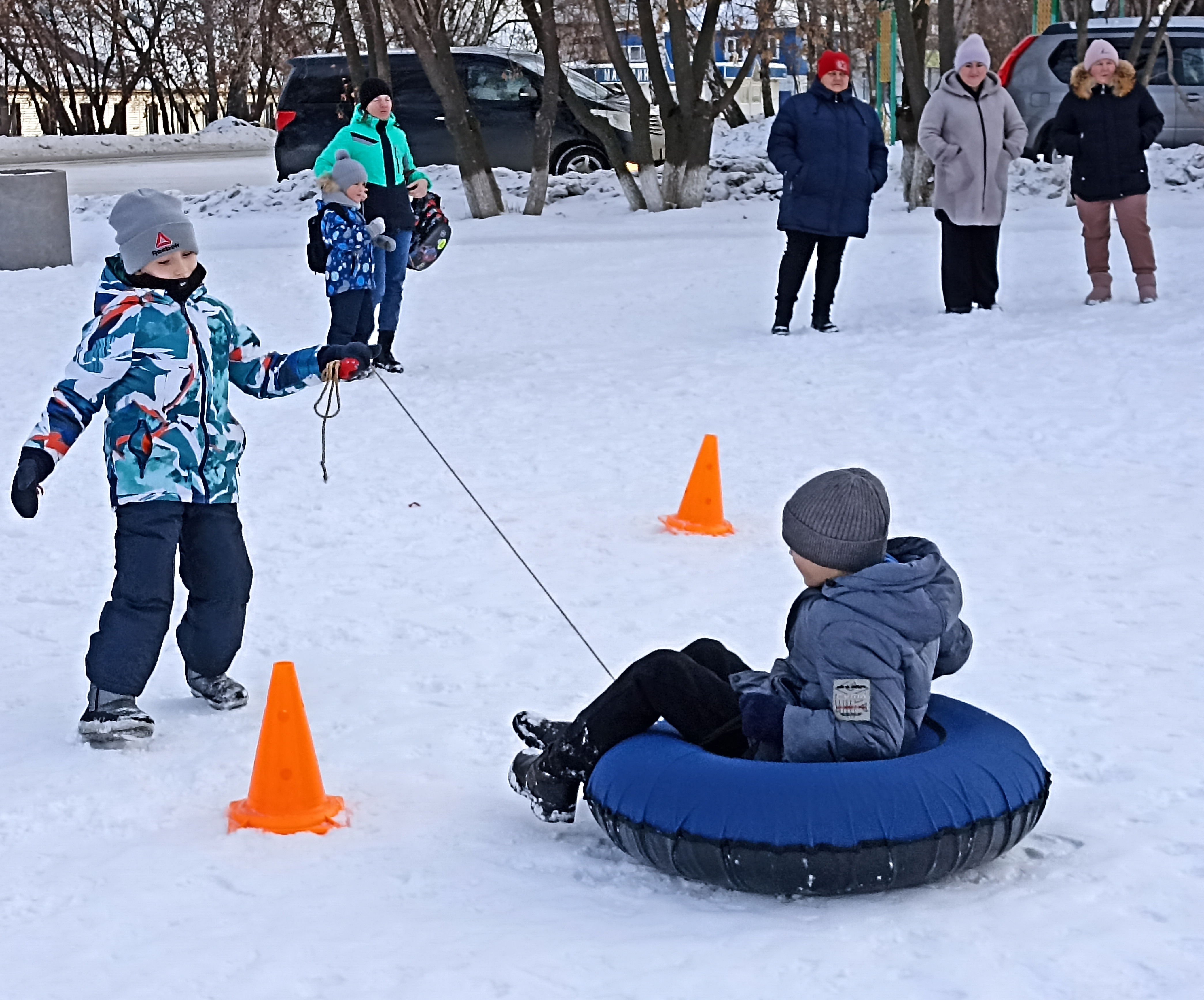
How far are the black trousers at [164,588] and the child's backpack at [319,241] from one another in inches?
184

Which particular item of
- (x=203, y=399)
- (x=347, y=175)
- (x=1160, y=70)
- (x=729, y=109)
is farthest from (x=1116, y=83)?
(x=729, y=109)

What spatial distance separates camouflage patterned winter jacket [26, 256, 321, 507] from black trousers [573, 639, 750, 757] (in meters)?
1.37

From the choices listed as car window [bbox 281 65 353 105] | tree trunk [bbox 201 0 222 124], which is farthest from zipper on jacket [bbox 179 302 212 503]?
tree trunk [bbox 201 0 222 124]

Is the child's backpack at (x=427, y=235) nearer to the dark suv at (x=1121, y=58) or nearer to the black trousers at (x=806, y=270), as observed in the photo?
the black trousers at (x=806, y=270)

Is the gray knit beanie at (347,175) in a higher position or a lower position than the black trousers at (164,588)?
higher

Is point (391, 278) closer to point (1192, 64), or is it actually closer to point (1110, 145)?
point (1110, 145)

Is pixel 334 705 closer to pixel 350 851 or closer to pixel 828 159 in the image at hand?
pixel 350 851

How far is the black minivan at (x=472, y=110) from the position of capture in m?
20.0

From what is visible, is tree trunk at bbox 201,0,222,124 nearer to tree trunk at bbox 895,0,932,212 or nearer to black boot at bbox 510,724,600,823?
tree trunk at bbox 895,0,932,212

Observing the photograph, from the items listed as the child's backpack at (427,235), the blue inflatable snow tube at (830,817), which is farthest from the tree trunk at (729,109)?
the blue inflatable snow tube at (830,817)

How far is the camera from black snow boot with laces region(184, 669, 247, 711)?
181 inches

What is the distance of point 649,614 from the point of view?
5512mm

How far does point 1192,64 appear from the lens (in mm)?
19312

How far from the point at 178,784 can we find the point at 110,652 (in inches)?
19.2
